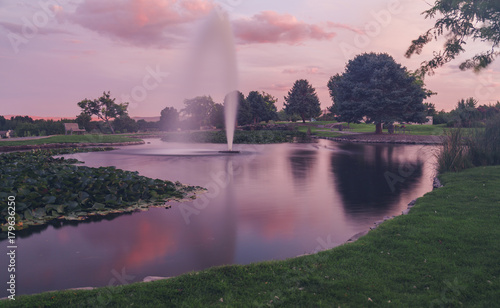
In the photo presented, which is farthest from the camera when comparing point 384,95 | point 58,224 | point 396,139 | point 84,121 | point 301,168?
point 84,121

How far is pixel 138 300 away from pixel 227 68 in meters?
28.5

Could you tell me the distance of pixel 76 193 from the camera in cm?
1237

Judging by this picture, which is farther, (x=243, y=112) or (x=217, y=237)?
(x=243, y=112)

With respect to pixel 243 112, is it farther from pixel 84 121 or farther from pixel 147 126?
pixel 84 121

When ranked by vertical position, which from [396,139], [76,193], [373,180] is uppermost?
[396,139]

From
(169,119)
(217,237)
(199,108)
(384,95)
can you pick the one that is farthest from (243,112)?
(217,237)

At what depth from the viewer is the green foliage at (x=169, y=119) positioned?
3400 inches

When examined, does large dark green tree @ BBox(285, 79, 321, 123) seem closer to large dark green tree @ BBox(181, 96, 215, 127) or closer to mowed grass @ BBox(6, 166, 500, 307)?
large dark green tree @ BBox(181, 96, 215, 127)

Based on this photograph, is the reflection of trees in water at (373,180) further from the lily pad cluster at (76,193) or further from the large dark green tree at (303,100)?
the large dark green tree at (303,100)

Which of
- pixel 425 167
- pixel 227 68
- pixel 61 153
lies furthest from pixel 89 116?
pixel 425 167

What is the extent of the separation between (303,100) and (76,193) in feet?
303

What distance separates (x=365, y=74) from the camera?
5481cm

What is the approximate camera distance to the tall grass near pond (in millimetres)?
17272

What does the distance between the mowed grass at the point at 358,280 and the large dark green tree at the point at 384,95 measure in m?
45.3
